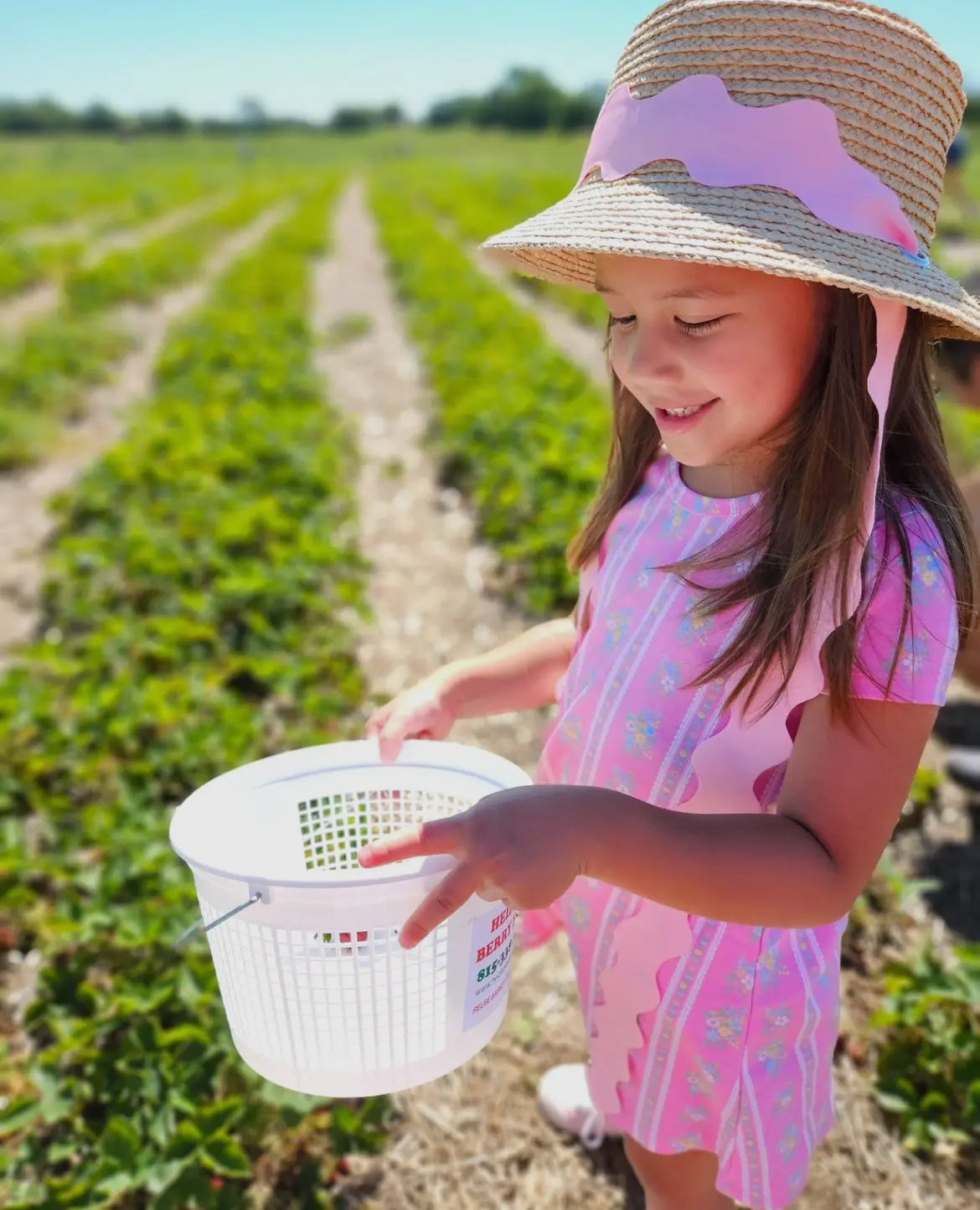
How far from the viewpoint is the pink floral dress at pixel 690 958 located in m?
1.46

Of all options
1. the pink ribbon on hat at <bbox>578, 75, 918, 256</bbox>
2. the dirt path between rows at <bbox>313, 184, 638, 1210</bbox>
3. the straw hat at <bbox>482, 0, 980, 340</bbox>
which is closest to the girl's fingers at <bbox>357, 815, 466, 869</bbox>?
the straw hat at <bbox>482, 0, 980, 340</bbox>

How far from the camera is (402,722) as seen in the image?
1.60 meters

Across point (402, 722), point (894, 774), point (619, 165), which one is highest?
point (619, 165)

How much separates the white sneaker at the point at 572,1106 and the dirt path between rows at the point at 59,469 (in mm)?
2624

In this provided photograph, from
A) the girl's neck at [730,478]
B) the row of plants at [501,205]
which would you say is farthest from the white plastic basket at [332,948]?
the row of plants at [501,205]

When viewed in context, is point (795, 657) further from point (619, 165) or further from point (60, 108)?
point (60, 108)

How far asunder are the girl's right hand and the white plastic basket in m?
0.09

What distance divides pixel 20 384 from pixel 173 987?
21.1 feet

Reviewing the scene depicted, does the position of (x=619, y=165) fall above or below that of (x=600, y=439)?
above

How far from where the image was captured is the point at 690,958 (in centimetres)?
147

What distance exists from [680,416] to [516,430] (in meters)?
4.28

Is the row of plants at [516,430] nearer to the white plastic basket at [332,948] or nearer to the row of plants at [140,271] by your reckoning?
the white plastic basket at [332,948]

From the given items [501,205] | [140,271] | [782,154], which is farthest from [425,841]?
[501,205]

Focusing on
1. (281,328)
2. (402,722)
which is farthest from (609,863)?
(281,328)
